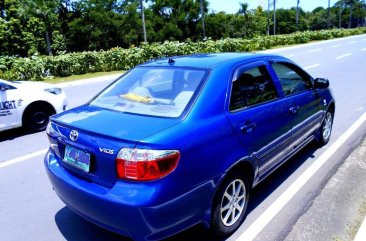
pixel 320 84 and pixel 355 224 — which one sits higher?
pixel 320 84

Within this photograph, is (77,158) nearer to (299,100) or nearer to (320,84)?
(299,100)

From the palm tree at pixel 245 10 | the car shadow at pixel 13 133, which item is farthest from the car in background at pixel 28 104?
the palm tree at pixel 245 10

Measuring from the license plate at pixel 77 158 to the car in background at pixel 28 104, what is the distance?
4189mm

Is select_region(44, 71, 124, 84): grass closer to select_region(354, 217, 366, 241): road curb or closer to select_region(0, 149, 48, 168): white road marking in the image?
select_region(0, 149, 48, 168): white road marking

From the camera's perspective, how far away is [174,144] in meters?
2.68

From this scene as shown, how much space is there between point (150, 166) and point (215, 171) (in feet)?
2.05

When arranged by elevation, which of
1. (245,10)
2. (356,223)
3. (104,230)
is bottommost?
(356,223)

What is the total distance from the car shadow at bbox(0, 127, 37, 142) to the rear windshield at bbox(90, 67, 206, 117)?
3865 millimetres

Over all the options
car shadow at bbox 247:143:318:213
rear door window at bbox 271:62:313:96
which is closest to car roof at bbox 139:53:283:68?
rear door window at bbox 271:62:313:96

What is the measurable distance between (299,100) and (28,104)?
205 inches

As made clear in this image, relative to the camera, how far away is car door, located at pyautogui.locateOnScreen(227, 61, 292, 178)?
3332mm

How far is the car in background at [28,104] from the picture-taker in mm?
6664

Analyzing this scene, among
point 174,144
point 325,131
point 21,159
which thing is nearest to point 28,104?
point 21,159

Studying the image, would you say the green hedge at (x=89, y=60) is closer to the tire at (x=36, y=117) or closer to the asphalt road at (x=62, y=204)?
the tire at (x=36, y=117)
